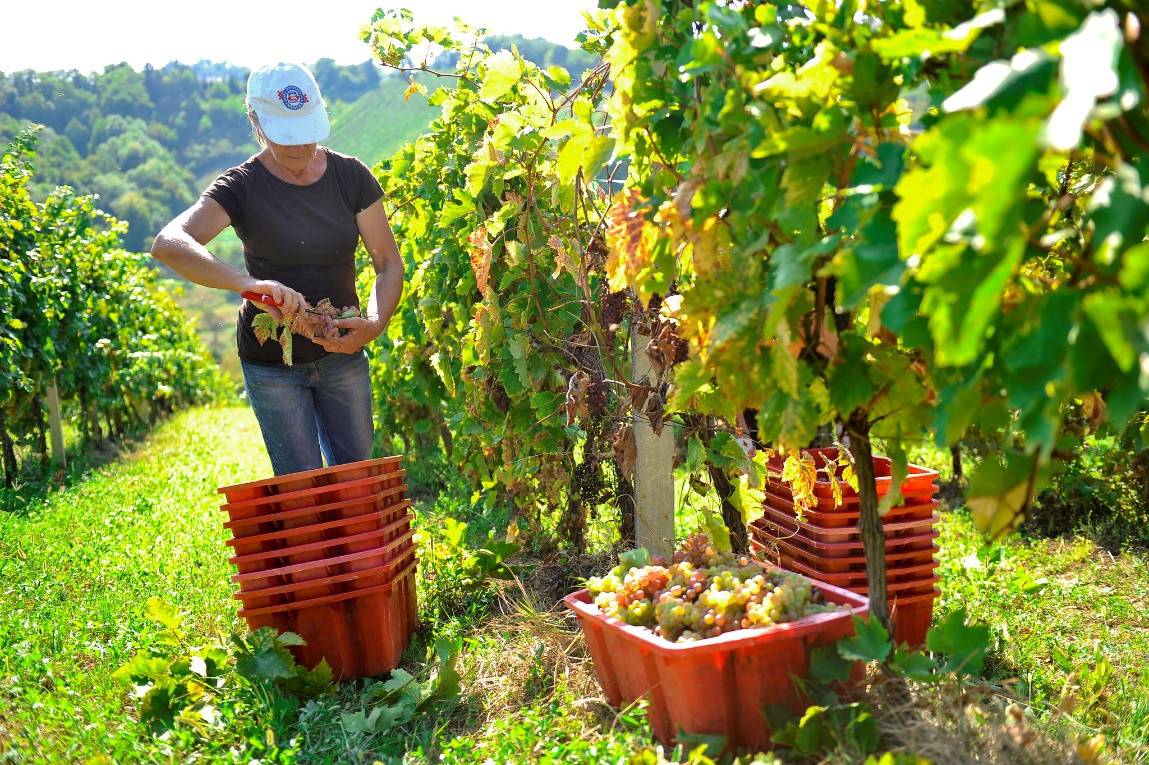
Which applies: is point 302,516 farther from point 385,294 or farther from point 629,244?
point 629,244

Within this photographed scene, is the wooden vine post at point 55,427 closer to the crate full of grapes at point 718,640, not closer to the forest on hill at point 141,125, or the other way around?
the crate full of grapes at point 718,640

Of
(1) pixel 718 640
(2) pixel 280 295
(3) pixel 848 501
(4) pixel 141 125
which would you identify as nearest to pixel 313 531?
(2) pixel 280 295

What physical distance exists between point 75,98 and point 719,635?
3445 inches

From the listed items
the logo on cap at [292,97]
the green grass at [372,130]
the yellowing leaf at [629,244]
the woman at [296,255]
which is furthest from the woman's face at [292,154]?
the green grass at [372,130]

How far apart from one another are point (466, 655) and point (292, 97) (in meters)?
1.82

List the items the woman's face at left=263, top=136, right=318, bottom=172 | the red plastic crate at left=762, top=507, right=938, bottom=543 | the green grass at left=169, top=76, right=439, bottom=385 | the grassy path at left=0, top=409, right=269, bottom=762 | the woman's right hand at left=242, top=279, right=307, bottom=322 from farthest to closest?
the green grass at left=169, top=76, right=439, bottom=385, the woman's face at left=263, top=136, right=318, bottom=172, the woman's right hand at left=242, top=279, right=307, bottom=322, the red plastic crate at left=762, top=507, right=938, bottom=543, the grassy path at left=0, top=409, right=269, bottom=762

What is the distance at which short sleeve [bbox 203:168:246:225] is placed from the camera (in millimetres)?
3334

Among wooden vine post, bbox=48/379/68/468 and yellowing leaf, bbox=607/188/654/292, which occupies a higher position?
yellowing leaf, bbox=607/188/654/292

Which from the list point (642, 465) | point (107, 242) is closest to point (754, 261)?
point (642, 465)

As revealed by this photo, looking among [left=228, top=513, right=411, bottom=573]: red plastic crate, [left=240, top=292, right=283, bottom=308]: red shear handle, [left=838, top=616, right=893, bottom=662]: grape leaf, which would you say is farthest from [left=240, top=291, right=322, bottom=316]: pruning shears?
[left=838, top=616, right=893, bottom=662]: grape leaf

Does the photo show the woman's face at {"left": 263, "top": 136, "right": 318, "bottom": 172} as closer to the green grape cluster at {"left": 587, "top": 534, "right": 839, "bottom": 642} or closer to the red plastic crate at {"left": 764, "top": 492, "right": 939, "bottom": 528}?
the green grape cluster at {"left": 587, "top": 534, "right": 839, "bottom": 642}

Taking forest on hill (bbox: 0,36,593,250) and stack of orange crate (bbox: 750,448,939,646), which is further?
forest on hill (bbox: 0,36,593,250)

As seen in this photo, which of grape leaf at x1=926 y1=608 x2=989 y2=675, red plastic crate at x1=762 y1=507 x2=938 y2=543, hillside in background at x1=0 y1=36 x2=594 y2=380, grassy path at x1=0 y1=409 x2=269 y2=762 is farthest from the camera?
hillside in background at x1=0 y1=36 x2=594 y2=380

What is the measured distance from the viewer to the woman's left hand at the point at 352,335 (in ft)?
11.0
